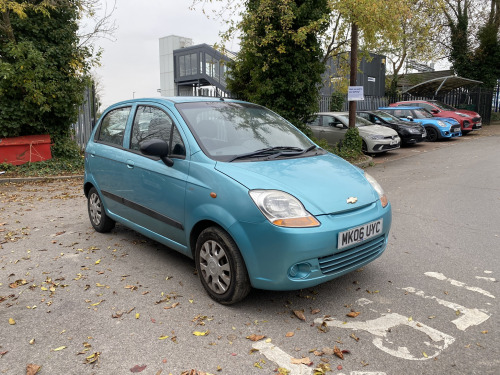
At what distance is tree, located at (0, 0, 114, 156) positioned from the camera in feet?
34.0

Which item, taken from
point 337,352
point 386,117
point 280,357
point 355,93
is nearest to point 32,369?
point 280,357

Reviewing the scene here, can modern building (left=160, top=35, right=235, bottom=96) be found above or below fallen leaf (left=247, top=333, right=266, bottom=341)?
above

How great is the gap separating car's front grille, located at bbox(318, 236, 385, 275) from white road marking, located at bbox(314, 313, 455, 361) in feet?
1.36

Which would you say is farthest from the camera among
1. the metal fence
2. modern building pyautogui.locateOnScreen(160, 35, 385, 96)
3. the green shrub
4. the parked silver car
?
modern building pyautogui.locateOnScreen(160, 35, 385, 96)

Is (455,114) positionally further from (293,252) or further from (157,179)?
(293,252)

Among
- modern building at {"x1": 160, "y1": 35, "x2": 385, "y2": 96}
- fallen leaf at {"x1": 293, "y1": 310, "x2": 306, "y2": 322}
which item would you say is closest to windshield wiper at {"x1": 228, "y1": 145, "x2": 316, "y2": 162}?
fallen leaf at {"x1": 293, "y1": 310, "x2": 306, "y2": 322}

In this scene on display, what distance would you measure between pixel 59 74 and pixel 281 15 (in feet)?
20.0

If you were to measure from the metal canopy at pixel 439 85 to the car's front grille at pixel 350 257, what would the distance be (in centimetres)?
2305

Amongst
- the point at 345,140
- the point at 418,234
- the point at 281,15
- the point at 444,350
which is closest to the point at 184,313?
the point at 444,350

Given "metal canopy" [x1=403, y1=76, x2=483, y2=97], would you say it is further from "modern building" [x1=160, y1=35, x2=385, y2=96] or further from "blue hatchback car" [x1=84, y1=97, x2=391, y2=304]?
"blue hatchback car" [x1=84, y1=97, x2=391, y2=304]

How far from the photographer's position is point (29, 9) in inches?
427

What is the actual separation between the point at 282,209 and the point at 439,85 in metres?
25.2

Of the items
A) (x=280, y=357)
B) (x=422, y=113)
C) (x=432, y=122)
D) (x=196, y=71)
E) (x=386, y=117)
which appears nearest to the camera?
(x=280, y=357)

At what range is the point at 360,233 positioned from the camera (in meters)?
3.43
